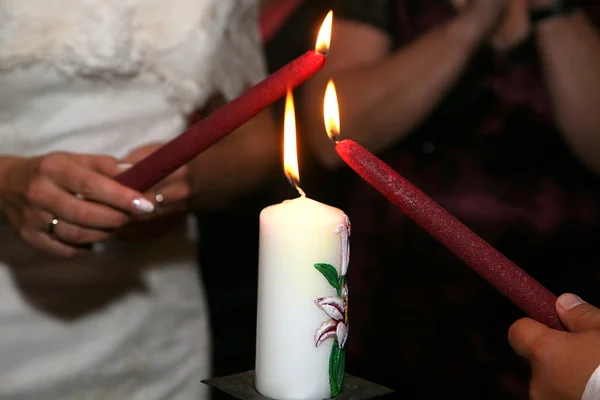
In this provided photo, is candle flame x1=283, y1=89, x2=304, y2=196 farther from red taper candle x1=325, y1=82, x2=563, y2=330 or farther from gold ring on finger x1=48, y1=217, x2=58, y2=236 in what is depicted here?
gold ring on finger x1=48, y1=217, x2=58, y2=236

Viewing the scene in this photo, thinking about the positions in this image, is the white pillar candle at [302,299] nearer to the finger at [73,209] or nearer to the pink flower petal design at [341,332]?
the pink flower petal design at [341,332]

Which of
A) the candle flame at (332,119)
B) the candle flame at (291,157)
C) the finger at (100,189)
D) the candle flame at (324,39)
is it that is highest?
the candle flame at (324,39)

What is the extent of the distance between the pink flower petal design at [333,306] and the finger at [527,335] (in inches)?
4.1

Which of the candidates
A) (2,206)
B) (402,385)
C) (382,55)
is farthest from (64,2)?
(402,385)

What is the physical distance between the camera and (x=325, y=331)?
0.44 meters

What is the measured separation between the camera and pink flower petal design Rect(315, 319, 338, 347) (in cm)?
44

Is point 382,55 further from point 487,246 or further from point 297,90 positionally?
point 487,246

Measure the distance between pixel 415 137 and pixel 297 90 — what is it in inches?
9.2

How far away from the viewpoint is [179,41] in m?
0.91

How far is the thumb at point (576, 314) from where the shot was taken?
0.43 m

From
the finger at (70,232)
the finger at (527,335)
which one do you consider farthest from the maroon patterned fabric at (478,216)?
the finger at (527,335)

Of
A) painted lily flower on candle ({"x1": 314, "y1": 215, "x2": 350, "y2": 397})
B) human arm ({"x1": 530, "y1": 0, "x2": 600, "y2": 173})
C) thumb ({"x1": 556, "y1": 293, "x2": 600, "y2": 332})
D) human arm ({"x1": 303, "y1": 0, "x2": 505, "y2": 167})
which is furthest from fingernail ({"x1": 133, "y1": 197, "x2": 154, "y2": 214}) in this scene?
human arm ({"x1": 530, "y1": 0, "x2": 600, "y2": 173})

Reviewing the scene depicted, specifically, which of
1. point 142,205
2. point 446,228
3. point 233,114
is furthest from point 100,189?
point 446,228

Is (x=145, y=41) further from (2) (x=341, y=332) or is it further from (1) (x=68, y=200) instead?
(2) (x=341, y=332)
